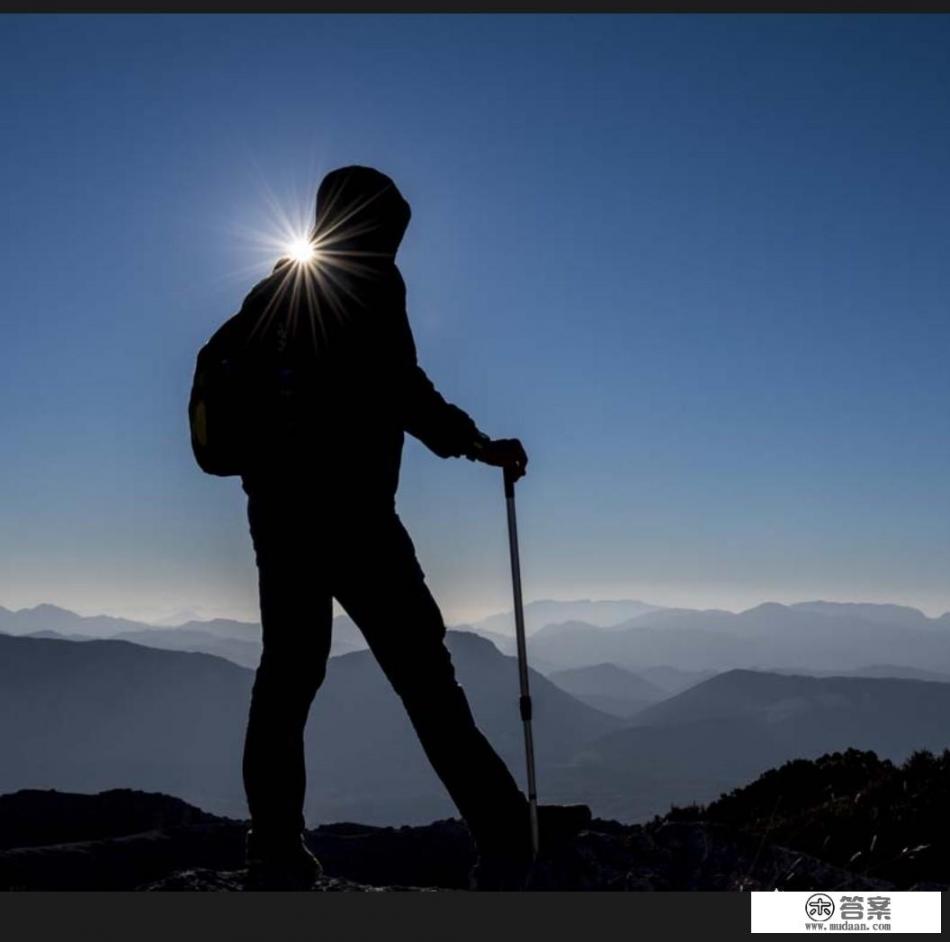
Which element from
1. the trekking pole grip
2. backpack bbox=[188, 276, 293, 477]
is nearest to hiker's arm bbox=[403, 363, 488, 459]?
the trekking pole grip

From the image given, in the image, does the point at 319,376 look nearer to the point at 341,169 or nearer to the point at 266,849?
the point at 341,169

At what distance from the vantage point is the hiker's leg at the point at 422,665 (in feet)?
16.3

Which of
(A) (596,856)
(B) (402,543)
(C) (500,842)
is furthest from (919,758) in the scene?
Answer: (B) (402,543)

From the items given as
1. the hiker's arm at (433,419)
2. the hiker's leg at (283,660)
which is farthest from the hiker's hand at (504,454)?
the hiker's leg at (283,660)

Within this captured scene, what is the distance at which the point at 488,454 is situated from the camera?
5.26m

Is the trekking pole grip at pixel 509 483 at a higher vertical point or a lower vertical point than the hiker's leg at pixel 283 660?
higher

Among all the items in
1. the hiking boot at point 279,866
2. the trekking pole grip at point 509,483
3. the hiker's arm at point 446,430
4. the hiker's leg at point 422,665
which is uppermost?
the hiker's arm at point 446,430

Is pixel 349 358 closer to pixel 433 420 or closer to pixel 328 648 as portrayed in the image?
pixel 433 420

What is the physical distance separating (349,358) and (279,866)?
2.37 meters

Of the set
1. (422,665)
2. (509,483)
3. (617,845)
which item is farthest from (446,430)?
(617,845)

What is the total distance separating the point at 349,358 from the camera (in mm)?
4969

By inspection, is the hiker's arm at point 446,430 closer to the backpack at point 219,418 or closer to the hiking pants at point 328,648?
the hiking pants at point 328,648

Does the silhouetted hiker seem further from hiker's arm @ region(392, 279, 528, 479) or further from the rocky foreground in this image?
the rocky foreground

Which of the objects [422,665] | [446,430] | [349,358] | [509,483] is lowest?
[422,665]
